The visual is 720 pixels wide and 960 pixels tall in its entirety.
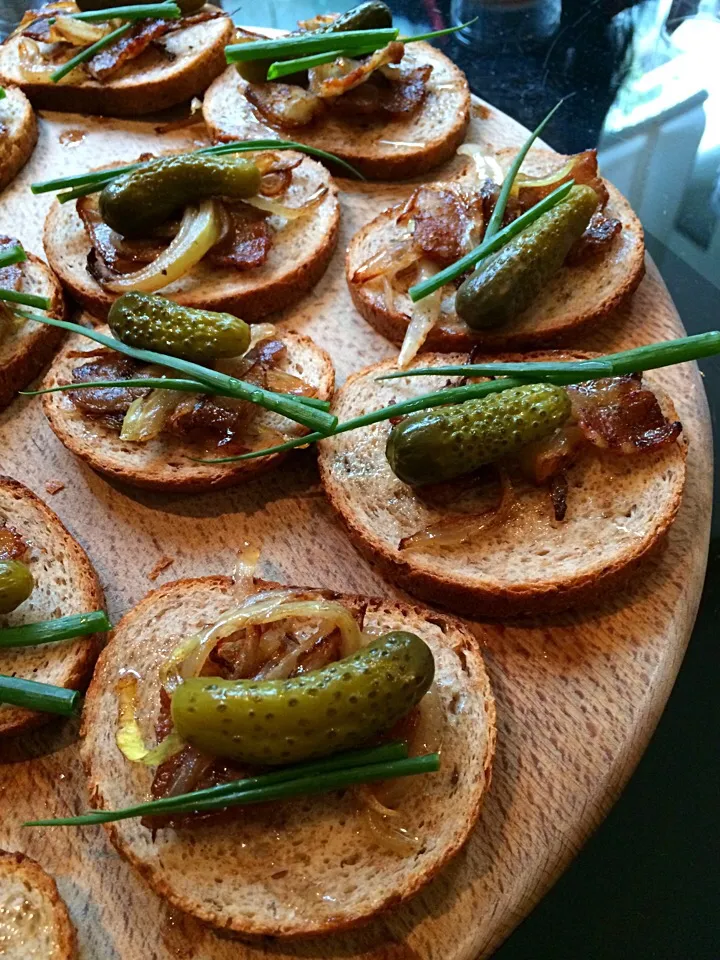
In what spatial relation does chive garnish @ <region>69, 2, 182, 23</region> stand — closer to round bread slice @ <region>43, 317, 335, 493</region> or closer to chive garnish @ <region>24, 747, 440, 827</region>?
round bread slice @ <region>43, 317, 335, 493</region>

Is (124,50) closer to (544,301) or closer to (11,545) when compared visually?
(544,301)

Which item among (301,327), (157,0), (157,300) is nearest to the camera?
(157,300)

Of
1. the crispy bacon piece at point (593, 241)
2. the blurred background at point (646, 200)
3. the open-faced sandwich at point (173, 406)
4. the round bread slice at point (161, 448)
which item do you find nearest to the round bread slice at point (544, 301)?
the crispy bacon piece at point (593, 241)

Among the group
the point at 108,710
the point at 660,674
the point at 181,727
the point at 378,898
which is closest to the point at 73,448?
the point at 108,710

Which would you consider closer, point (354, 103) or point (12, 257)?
point (12, 257)

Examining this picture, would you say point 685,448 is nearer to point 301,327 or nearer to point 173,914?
point 301,327

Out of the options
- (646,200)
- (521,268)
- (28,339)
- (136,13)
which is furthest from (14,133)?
(646,200)

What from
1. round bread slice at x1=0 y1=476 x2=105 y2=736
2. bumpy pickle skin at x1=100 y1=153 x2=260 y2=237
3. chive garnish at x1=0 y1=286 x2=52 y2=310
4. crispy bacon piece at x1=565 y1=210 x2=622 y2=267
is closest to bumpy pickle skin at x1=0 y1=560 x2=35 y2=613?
round bread slice at x1=0 y1=476 x2=105 y2=736
